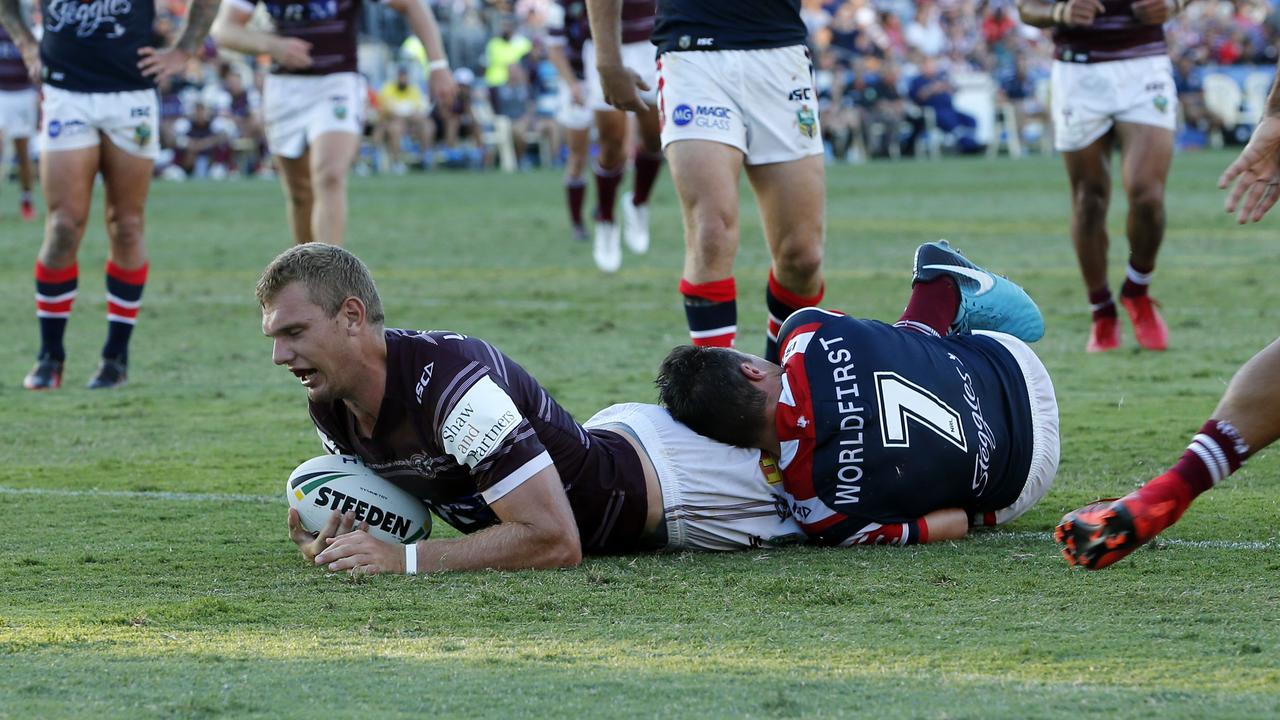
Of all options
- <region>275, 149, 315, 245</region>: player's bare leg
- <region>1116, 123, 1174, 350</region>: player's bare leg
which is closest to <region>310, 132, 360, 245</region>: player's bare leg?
<region>275, 149, 315, 245</region>: player's bare leg

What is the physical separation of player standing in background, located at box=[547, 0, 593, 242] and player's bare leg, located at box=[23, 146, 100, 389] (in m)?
5.95

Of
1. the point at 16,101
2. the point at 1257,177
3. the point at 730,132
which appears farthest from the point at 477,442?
the point at 16,101

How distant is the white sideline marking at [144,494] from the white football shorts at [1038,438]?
2272 mm

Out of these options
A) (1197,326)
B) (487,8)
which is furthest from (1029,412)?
(487,8)

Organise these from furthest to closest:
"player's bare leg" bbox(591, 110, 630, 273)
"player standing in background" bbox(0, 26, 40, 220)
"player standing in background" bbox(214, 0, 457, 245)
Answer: "player standing in background" bbox(0, 26, 40, 220) < "player's bare leg" bbox(591, 110, 630, 273) < "player standing in background" bbox(214, 0, 457, 245)

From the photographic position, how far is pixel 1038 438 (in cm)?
482

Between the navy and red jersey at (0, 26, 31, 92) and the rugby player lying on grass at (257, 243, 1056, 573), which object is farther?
the navy and red jersey at (0, 26, 31, 92)

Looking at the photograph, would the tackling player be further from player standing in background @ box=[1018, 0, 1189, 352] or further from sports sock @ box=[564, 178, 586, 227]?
sports sock @ box=[564, 178, 586, 227]

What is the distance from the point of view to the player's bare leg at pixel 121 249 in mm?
8320

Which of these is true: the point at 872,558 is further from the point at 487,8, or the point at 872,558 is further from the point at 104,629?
the point at 487,8

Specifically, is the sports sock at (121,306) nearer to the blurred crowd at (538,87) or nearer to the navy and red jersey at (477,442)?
the navy and red jersey at (477,442)

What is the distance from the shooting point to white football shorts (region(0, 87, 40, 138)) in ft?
59.1

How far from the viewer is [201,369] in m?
8.91

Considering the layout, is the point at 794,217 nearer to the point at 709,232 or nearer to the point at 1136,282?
the point at 709,232
